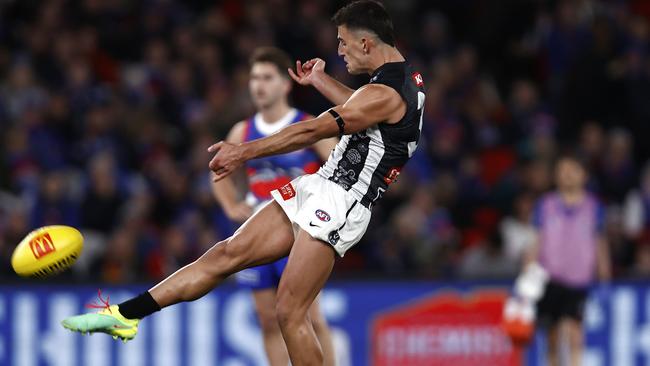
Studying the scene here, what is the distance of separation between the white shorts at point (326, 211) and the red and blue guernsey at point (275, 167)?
141 cm

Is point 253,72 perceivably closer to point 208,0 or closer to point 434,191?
point 434,191

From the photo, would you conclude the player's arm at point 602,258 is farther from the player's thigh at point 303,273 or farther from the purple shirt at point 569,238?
the player's thigh at point 303,273

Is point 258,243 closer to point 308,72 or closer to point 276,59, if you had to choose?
point 308,72

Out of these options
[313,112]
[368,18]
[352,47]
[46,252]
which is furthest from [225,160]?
[313,112]

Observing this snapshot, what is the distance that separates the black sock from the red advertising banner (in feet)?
16.1

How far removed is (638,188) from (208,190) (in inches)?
186

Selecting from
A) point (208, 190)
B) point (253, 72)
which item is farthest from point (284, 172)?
point (208, 190)

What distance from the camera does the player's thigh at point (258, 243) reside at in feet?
23.4

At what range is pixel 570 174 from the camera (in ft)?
36.7

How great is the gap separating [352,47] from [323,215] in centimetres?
95

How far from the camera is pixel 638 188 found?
13.9 m

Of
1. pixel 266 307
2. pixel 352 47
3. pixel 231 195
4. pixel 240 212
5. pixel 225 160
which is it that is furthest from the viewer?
pixel 231 195

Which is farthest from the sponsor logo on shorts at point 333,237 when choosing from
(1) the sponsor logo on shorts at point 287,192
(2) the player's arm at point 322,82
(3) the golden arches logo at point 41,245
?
(3) the golden arches logo at point 41,245

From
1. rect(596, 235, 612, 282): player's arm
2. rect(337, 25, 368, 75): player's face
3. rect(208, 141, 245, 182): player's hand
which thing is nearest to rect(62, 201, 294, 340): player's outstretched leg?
rect(208, 141, 245, 182): player's hand
